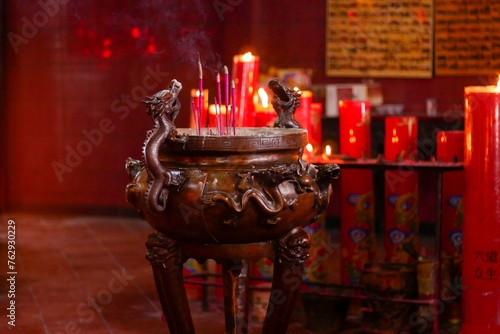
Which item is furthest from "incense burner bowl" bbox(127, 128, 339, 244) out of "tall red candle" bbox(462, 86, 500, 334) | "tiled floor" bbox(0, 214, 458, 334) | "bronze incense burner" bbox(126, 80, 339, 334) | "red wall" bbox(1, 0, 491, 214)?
"red wall" bbox(1, 0, 491, 214)

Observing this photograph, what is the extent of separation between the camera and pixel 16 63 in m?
6.02

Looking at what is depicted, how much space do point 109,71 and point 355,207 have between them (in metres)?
3.14

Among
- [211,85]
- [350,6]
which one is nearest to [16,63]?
[211,85]

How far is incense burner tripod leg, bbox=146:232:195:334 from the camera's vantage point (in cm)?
232

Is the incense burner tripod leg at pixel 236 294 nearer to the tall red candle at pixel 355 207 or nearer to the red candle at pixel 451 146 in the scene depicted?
the tall red candle at pixel 355 207

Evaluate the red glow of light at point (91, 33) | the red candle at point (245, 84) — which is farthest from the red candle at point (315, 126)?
the red glow of light at point (91, 33)

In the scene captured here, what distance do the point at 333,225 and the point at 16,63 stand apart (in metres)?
2.86

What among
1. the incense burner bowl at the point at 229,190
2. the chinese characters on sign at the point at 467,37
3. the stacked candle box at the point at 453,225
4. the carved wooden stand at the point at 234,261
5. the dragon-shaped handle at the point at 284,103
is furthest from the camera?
the chinese characters on sign at the point at 467,37

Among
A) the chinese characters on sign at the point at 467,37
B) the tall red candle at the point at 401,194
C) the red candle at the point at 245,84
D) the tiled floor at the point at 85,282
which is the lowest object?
the tiled floor at the point at 85,282

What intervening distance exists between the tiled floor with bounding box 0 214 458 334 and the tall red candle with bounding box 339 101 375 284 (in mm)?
373

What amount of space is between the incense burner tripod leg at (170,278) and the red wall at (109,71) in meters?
3.44

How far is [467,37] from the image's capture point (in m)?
5.45

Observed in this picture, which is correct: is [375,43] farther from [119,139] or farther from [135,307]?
[135,307]

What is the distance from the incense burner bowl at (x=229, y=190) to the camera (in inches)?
84.6
